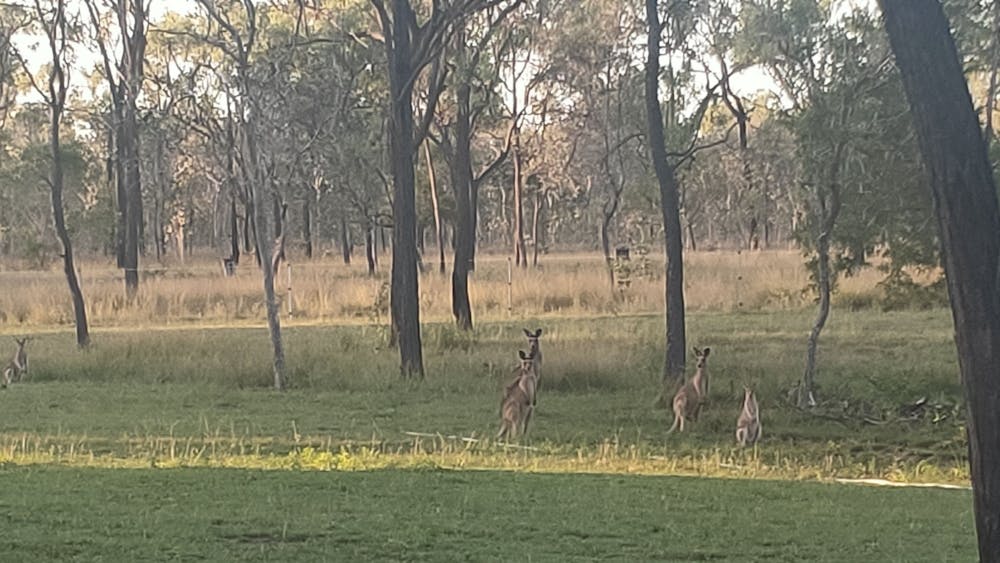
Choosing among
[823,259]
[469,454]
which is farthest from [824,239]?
[469,454]

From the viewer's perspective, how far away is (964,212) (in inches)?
226

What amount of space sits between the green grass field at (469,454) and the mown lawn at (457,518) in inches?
1.2

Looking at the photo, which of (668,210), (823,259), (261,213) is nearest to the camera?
(823,259)

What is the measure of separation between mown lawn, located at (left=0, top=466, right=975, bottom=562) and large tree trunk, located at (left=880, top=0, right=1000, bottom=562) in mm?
2161

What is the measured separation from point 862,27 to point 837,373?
5.20m

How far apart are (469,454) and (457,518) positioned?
4.16 m

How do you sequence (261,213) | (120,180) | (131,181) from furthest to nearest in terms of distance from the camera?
(120,180) → (131,181) → (261,213)

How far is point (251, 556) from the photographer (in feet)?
24.5

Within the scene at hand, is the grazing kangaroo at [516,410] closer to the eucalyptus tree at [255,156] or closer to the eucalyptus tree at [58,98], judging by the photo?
the eucalyptus tree at [255,156]

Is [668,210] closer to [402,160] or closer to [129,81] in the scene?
[402,160]

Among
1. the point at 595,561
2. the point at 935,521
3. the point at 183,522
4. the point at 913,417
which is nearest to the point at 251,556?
the point at 183,522

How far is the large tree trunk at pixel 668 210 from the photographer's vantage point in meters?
18.7

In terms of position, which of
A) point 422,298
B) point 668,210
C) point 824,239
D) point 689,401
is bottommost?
point 689,401

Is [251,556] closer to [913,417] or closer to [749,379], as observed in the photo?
[913,417]
